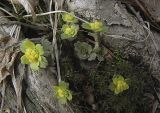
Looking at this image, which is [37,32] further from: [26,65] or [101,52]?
[101,52]

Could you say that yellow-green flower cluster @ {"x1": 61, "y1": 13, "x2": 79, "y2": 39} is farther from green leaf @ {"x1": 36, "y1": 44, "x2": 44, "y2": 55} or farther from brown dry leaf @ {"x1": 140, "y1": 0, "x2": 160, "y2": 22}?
brown dry leaf @ {"x1": 140, "y1": 0, "x2": 160, "y2": 22}

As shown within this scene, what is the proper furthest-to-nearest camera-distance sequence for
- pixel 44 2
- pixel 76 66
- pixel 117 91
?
1. pixel 44 2
2. pixel 76 66
3. pixel 117 91

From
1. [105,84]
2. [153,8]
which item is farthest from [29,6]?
[153,8]

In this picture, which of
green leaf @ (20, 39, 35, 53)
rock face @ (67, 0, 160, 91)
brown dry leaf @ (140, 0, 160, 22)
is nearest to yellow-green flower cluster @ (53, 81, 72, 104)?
green leaf @ (20, 39, 35, 53)

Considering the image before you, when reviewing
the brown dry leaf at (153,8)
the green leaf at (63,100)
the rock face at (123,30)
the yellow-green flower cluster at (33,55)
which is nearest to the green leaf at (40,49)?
the yellow-green flower cluster at (33,55)

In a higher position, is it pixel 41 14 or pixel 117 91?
pixel 41 14

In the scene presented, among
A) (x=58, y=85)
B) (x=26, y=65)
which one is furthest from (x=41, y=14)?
(x=58, y=85)
